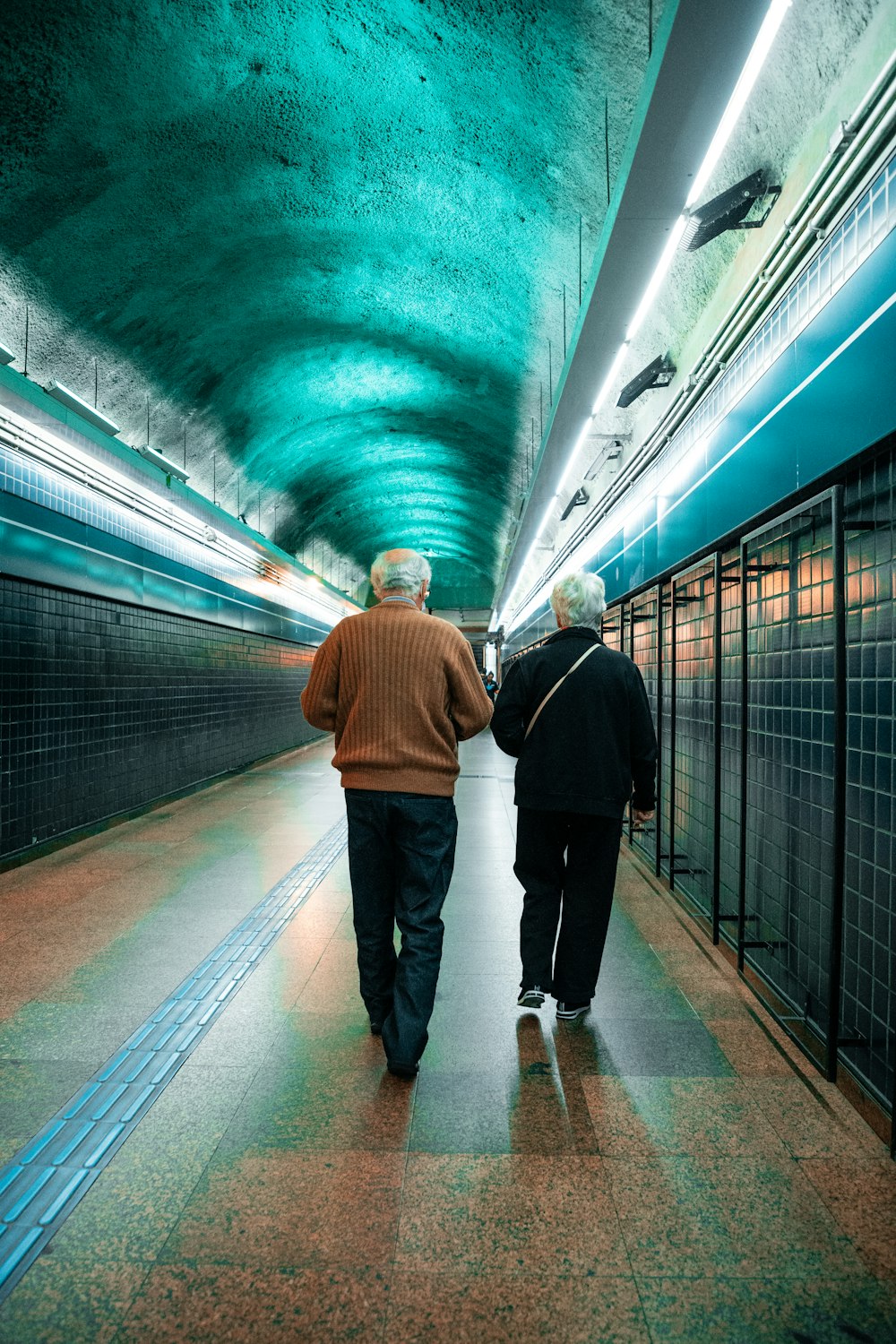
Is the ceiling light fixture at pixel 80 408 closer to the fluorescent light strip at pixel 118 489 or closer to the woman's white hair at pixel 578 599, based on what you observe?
the fluorescent light strip at pixel 118 489

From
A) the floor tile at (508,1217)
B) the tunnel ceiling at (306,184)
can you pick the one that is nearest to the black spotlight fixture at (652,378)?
the tunnel ceiling at (306,184)

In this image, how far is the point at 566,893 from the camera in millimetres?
3053

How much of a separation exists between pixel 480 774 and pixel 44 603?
695cm

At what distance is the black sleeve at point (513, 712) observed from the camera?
10.0 ft

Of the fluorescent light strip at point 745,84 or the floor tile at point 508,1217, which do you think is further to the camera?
the fluorescent light strip at point 745,84

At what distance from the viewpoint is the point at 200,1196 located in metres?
1.98

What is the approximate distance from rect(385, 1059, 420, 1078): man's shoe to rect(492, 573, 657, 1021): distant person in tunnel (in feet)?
1.98

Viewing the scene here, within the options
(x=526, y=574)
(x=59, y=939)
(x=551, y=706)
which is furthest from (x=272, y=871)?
(x=526, y=574)

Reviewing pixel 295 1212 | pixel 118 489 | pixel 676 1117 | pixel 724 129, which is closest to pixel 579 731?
pixel 676 1117

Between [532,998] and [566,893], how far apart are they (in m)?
0.38

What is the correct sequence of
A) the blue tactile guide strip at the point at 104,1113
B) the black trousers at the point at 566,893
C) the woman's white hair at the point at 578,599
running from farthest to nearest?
the woman's white hair at the point at 578,599, the black trousers at the point at 566,893, the blue tactile guide strip at the point at 104,1113

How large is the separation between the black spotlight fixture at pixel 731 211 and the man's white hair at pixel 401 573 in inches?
65.7

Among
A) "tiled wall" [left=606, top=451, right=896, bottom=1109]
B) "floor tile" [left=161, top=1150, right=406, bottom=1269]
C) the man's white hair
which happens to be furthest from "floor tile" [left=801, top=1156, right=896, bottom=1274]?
the man's white hair

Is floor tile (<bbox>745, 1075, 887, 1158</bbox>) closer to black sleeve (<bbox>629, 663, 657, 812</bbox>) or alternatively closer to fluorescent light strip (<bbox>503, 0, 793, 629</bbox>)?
black sleeve (<bbox>629, 663, 657, 812</bbox>)
